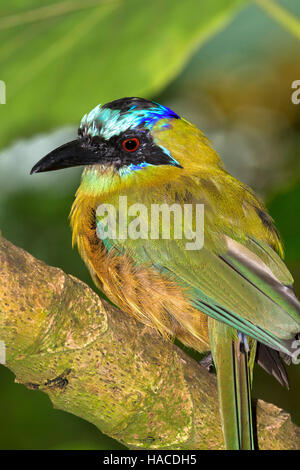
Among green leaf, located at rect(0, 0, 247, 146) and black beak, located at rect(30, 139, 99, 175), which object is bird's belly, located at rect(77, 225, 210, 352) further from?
green leaf, located at rect(0, 0, 247, 146)

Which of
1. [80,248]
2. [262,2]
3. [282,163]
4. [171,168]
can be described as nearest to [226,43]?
[282,163]

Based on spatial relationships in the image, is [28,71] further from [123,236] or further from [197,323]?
[197,323]

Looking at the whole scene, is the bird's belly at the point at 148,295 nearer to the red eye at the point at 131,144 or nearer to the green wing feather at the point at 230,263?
the green wing feather at the point at 230,263

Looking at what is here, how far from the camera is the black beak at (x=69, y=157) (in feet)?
8.25

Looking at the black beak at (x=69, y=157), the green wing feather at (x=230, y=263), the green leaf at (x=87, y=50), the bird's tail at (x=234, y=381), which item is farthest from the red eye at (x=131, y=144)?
the green leaf at (x=87, y=50)

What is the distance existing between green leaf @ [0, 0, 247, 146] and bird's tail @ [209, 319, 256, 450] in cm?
109

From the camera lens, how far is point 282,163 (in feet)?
13.9

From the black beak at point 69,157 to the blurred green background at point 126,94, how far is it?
121 millimetres

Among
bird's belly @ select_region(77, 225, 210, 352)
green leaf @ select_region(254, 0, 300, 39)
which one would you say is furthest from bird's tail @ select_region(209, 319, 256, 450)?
green leaf @ select_region(254, 0, 300, 39)

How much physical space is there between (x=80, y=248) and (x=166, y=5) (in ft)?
4.36

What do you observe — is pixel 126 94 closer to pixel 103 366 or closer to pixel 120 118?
pixel 103 366

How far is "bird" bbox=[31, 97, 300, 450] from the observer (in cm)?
205

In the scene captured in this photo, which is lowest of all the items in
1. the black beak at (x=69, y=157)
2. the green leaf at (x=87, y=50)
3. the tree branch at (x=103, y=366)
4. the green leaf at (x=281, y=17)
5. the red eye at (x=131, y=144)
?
→ the tree branch at (x=103, y=366)

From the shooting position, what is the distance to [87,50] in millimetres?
1354
